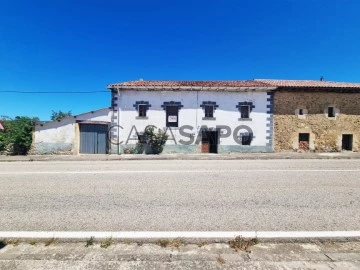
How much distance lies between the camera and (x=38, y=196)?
509cm

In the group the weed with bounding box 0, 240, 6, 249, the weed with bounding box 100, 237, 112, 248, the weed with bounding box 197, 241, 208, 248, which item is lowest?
the weed with bounding box 0, 240, 6, 249

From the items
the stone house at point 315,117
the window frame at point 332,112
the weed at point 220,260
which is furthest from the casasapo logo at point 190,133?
the weed at point 220,260

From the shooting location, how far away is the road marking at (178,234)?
3.11 metres

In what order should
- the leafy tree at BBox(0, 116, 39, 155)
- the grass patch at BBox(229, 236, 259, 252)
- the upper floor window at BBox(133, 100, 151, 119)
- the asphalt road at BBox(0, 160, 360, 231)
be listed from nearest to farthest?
the grass patch at BBox(229, 236, 259, 252)
the asphalt road at BBox(0, 160, 360, 231)
the leafy tree at BBox(0, 116, 39, 155)
the upper floor window at BBox(133, 100, 151, 119)

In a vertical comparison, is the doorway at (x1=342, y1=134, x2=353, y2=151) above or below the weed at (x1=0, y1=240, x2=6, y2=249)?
above

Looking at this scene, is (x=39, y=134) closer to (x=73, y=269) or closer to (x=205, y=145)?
(x=205, y=145)

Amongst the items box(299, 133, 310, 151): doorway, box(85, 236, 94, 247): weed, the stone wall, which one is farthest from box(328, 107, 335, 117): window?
box(85, 236, 94, 247): weed

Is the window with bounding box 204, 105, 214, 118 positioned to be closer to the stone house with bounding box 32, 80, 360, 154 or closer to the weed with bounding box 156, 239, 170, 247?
the stone house with bounding box 32, 80, 360, 154

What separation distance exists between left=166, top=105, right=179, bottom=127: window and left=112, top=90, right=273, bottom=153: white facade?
0.81 ft

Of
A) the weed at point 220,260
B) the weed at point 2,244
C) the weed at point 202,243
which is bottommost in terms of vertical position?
the weed at point 2,244

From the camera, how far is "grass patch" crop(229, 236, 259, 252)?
280 centimetres

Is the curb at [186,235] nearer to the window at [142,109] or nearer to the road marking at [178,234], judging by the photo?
the road marking at [178,234]

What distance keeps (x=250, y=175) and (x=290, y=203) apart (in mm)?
2853

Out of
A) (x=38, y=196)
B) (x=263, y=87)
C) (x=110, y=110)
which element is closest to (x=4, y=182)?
(x=38, y=196)
